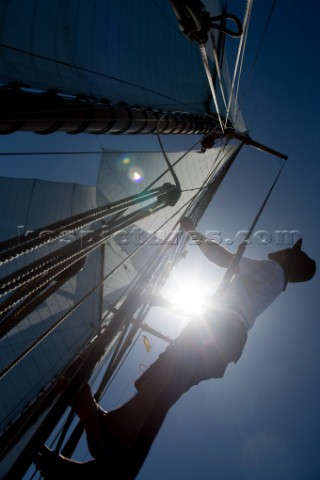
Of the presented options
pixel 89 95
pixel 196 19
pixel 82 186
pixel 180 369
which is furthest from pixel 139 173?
pixel 180 369

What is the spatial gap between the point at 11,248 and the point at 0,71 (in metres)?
2.27

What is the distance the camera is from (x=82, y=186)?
32.5 ft

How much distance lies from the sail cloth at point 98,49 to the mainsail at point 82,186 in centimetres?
2

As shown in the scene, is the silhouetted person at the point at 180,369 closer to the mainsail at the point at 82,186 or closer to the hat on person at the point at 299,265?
the hat on person at the point at 299,265

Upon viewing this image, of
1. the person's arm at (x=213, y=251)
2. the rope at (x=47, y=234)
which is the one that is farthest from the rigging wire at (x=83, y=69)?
the person's arm at (x=213, y=251)

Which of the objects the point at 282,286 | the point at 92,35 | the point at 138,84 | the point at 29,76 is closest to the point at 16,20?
the point at 29,76

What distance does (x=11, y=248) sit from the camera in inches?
56.5

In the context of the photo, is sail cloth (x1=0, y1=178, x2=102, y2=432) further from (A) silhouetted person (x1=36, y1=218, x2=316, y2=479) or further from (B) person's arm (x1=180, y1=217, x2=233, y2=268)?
(A) silhouetted person (x1=36, y1=218, x2=316, y2=479)

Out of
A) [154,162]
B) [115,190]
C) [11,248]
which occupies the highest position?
[154,162]

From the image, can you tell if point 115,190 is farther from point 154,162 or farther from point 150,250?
point 150,250

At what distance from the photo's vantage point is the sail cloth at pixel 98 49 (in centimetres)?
304

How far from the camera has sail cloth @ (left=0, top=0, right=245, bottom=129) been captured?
9.97 feet

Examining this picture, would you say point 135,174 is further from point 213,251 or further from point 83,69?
point 213,251

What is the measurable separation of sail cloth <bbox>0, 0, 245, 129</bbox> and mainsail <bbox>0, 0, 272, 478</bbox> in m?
0.02
